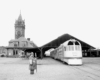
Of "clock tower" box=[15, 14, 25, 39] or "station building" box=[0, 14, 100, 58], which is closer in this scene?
"station building" box=[0, 14, 100, 58]

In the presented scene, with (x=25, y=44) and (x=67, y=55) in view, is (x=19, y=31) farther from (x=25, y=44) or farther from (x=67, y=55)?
(x=67, y=55)

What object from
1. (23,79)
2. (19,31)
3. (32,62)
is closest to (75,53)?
(32,62)

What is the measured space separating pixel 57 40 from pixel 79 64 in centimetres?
1689

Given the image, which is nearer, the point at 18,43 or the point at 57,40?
the point at 57,40

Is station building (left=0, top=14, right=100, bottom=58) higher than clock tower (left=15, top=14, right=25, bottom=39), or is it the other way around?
clock tower (left=15, top=14, right=25, bottom=39)

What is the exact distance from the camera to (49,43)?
107 feet

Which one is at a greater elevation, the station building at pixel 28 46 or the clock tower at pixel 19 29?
the clock tower at pixel 19 29

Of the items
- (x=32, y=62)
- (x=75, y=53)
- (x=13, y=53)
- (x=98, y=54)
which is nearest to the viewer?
(x=32, y=62)

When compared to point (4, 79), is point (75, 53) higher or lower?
higher

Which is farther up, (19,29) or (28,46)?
(19,29)

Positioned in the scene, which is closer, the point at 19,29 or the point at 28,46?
the point at 28,46

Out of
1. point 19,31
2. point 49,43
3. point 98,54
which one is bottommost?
point 98,54

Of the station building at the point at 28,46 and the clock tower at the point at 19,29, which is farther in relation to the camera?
the clock tower at the point at 19,29

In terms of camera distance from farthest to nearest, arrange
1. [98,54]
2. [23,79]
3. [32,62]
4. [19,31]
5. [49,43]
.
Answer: [19,31], [98,54], [49,43], [32,62], [23,79]
